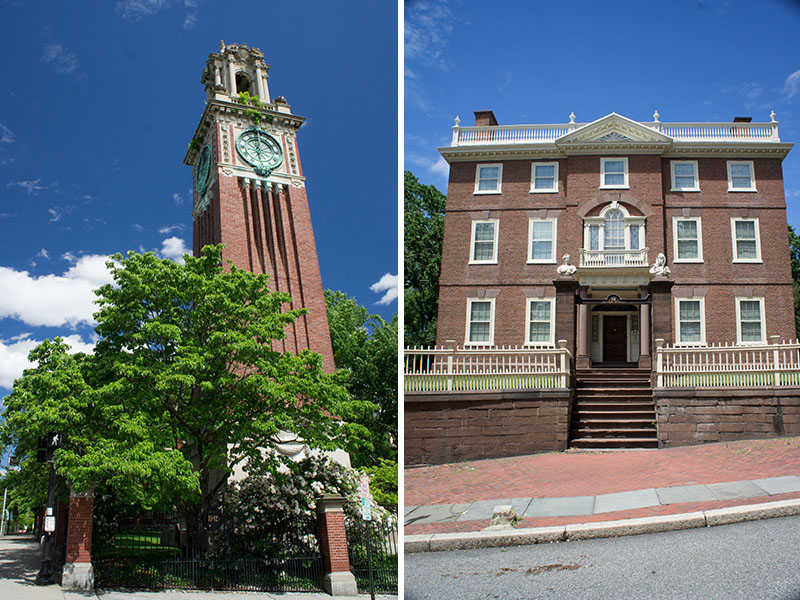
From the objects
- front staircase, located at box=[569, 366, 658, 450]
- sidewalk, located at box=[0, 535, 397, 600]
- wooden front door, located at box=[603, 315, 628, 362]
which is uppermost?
wooden front door, located at box=[603, 315, 628, 362]

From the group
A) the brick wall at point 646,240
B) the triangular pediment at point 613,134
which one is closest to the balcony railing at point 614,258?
the brick wall at point 646,240

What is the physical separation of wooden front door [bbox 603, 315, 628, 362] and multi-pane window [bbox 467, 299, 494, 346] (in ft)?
13.1

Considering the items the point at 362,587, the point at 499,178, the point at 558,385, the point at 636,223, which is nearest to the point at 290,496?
the point at 362,587

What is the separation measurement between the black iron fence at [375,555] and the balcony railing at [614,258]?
1036cm

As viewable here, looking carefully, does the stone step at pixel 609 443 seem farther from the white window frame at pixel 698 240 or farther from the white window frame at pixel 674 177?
the white window frame at pixel 674 177

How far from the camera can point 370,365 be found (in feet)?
105

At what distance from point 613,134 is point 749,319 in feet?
23.8

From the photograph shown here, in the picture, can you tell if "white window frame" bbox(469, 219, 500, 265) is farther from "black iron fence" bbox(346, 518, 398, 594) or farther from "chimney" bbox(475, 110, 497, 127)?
"black iron fence" bbox(346, 518, 398, 594)

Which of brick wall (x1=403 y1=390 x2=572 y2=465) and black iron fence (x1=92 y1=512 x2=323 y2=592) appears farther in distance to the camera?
black iron fence (x1=92 y1=512 x2=323 y2=592)

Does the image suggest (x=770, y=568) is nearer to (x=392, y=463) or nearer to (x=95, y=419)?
(x=95, y=419)

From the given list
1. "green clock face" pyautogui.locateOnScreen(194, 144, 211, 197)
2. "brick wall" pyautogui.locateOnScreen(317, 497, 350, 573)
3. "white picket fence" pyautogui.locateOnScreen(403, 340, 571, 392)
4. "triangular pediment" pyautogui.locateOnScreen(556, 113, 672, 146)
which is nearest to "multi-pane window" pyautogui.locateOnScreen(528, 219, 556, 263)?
"triangular pediment" pyautogui.locateOnScreen(556, 113, 672, 146)

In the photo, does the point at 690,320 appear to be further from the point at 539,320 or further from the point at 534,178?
the point at 534,178

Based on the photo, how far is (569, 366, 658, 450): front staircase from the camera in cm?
1359

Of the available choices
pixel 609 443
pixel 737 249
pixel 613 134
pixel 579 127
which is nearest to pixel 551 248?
pixel 579 127
